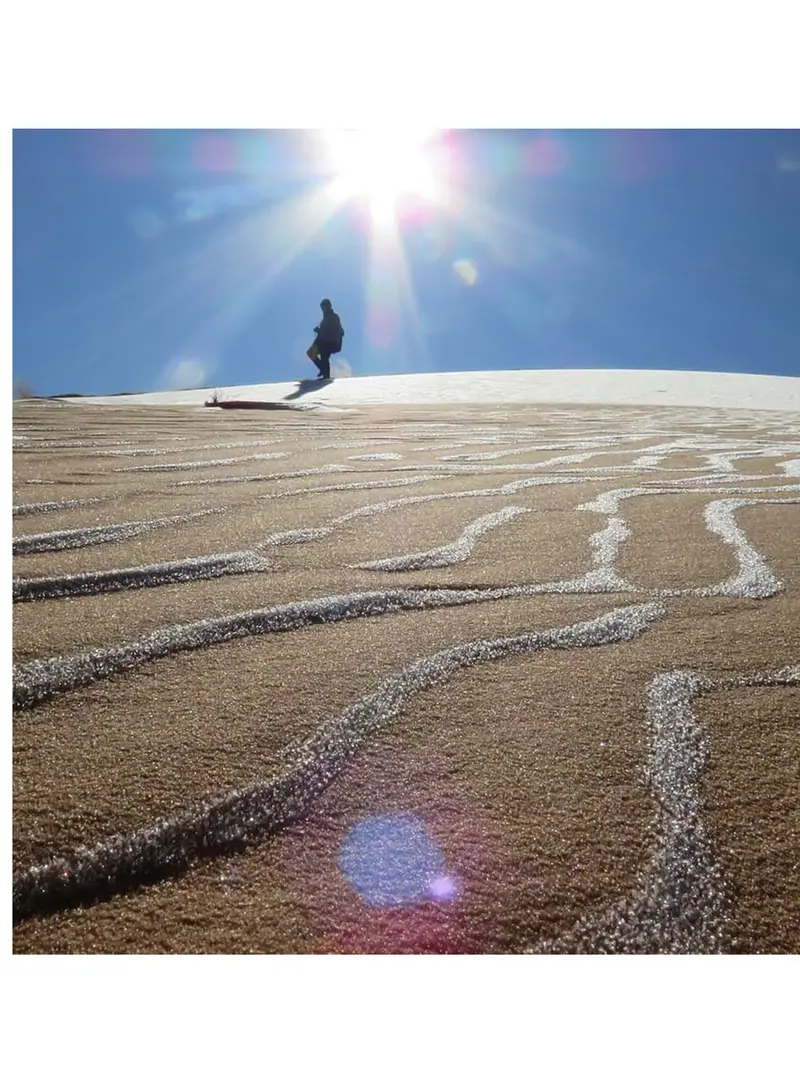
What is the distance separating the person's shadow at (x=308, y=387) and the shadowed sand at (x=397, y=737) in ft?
33.7

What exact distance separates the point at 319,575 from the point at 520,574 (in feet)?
1.49

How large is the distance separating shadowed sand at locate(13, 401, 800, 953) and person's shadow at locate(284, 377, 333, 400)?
33.7ft

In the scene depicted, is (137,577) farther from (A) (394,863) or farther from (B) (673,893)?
(B) (673,893)

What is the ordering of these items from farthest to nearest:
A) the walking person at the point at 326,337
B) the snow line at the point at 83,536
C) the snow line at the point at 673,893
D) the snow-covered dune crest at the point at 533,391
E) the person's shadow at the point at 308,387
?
1. the walking person at the point at 326,337
2. the person's shadow at the point at 308,387
3. the snow-covered dune crest at the point at 533,391
4. the snow line at the point at 83,536
5. the snow line at the point at 673,893

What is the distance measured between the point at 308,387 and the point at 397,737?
13.7 metres

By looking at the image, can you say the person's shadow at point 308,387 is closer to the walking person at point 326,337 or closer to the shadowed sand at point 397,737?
the walking person at point 326,337

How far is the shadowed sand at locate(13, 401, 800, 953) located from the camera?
69 cm

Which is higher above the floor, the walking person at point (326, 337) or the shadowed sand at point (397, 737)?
the walking person at point (326, 337)

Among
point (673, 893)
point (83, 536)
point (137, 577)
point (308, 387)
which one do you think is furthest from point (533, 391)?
point (673, 893)

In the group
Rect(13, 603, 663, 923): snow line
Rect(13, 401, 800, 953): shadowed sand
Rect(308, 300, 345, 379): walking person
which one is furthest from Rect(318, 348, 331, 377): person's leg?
Rect(13, 603, 663, 923): snow line

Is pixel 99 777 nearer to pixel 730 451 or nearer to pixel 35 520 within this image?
pixel 35 520

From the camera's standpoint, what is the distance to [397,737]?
0.92m

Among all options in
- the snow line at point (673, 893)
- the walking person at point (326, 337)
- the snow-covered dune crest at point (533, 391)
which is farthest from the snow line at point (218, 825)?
the walking person at point (326, 337)

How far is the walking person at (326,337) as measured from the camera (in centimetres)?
1478
